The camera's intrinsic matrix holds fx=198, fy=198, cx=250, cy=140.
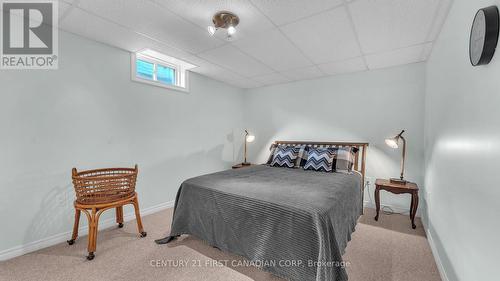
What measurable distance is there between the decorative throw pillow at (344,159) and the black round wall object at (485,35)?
2058mm

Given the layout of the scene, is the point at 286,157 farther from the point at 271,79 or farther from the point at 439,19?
the point at 439,19

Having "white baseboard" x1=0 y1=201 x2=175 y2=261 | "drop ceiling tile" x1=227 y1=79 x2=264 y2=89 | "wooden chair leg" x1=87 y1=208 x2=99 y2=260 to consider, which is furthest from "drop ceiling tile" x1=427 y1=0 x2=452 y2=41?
"white baseboard" x1=0 y1=201 x2=175 y2=261

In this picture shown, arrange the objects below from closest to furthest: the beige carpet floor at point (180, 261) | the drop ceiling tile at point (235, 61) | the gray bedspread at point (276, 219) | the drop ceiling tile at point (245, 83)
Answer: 1. the gray bedspread at point (276, 219)
2. the beige carpet floor at point (180, 261)
3. the drop ceiling tile at point (235, 61)
4. the drop ceiling tile at point (245, 83)

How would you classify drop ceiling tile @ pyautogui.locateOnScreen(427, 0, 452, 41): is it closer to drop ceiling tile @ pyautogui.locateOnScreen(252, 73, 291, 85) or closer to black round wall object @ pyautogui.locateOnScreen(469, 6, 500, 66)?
black round wall object @ pyautogui.locateOnScreen(469, 6, 500, 66)

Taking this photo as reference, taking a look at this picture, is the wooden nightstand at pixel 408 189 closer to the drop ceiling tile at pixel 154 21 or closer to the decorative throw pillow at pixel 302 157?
the decorative throw pillow at pixel 302 157

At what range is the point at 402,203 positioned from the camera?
122 inches

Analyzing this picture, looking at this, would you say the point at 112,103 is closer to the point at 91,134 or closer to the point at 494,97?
the point at 91,134

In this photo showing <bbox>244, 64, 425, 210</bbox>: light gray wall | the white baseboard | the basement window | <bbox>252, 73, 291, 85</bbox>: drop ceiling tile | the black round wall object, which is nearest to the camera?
the black round wall object

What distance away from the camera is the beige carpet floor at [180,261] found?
1.70 meters

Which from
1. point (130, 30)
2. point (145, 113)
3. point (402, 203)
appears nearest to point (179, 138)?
point (145, 113)

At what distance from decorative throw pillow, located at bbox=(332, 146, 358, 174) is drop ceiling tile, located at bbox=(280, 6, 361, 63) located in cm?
143

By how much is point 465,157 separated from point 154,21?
2876 millimetres

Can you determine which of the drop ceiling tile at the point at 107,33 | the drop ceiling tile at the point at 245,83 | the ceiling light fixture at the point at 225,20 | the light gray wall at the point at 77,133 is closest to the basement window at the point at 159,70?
the light gray wall at the point at 77,133

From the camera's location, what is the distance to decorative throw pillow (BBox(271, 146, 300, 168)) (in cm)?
341
